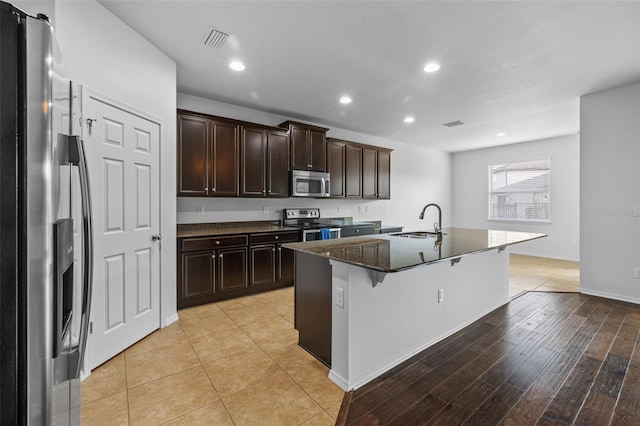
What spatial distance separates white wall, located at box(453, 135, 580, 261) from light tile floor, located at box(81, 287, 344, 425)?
21.6 feet

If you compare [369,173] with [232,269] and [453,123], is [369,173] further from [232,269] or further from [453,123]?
[232,269]

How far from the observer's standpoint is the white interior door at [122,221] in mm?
2205

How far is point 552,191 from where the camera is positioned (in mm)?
6523

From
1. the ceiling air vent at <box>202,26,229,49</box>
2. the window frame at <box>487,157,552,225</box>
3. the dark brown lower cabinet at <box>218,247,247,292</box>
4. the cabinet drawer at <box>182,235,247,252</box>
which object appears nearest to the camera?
the ceiling air vent at <box>202,26,229,49</box>

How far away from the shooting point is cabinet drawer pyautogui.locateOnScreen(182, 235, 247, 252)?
3327 mm

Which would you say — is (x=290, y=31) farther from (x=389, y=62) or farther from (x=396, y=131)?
(x=396, y=131)

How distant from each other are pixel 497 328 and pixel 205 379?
8.79ft

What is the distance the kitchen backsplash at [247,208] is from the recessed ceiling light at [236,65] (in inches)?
69.2

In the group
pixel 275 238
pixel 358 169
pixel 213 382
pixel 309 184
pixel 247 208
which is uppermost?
pixel 358 169

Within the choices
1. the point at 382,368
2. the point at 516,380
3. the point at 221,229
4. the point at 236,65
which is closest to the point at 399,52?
the point at 236,65

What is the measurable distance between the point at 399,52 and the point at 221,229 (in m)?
3.00

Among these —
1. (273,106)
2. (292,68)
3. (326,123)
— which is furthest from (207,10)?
(326,123)

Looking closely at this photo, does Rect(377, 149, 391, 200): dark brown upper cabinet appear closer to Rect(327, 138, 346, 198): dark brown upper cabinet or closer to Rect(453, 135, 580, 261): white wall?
Rect(327, 138, 346, 198): dark brown upper cabinet

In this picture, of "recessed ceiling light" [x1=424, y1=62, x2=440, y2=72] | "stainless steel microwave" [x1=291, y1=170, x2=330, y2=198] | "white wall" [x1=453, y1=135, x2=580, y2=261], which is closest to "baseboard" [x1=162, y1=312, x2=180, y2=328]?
"stainless steel microwave" [x1=291, y1=170, x2=330, y2=198]
